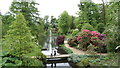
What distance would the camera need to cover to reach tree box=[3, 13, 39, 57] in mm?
5051

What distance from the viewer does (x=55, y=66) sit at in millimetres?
6559

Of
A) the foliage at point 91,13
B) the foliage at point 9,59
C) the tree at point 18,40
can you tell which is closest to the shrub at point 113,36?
the tree at point 18,40

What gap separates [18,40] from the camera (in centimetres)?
520

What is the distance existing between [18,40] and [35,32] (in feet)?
15.8

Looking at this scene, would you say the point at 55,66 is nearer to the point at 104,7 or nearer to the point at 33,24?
the point at 33,24

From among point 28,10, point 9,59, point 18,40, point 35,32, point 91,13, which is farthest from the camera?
point 91,13

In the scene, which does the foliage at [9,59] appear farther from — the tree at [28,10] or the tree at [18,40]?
the tree at [28,10]

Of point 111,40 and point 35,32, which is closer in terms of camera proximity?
point 111,40

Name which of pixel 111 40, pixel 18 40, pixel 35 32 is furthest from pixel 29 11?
pixel 111 40

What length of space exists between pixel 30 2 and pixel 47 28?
70.7ft

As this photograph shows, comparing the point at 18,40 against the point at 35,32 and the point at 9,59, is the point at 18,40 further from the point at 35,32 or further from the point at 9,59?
the point at 35,32

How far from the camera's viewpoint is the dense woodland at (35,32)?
5113mm

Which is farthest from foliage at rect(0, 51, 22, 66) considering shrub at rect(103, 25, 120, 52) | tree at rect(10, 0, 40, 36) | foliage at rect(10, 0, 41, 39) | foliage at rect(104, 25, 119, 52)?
foliage at rect(104, 25, 119, 52)

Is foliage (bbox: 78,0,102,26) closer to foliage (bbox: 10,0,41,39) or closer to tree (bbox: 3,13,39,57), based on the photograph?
foliage (bbox: 10,0,41,39)
